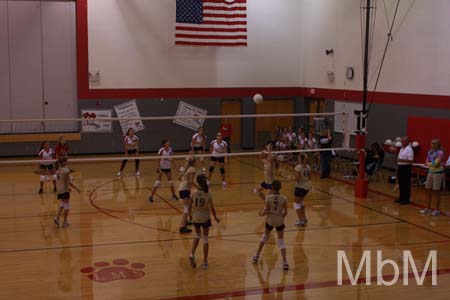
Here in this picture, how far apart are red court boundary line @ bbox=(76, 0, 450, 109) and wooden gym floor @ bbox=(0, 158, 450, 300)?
605 centimetres

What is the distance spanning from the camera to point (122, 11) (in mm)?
26922

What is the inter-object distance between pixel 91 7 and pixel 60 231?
47.9 ft

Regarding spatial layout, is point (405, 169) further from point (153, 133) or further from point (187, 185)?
point (153, 133)

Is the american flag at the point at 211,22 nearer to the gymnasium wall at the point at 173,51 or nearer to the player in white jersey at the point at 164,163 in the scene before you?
the gymnasium wall at the point at 173,51

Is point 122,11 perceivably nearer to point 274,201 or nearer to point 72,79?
point 72,79

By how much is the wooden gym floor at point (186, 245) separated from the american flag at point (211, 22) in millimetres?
9780

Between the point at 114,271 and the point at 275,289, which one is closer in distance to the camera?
the point at 275,289

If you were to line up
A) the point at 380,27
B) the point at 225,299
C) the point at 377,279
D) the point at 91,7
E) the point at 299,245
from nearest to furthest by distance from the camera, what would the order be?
1. the point at 225,299
2. the point at 377,279
3. the point at 299,245
4. the point at 380,27
5. the point at 91,7

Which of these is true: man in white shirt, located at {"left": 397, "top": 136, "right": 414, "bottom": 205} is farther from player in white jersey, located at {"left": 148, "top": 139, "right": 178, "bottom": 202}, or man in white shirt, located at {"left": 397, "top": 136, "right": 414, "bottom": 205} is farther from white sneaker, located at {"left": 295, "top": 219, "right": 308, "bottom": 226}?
player in white jersey, located at {"left": 148, "top": 139, "right": 178, "bottom": 202}

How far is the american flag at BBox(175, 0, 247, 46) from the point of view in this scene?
2744cm

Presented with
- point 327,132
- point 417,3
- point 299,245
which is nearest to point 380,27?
point 417,3

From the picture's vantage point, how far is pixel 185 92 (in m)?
28.1

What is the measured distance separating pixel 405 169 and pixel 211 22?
13.5 m

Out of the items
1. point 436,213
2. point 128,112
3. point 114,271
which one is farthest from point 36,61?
point 436,213
